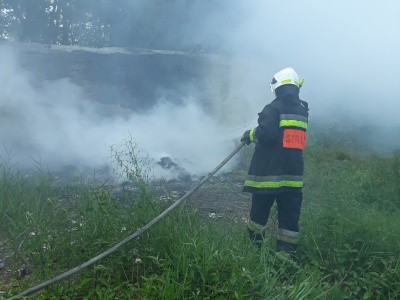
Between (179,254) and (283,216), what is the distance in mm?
1277

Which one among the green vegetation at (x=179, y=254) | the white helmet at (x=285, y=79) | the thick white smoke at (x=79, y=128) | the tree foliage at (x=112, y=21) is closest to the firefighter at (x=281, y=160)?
the white helmet at (x=285, y=79)

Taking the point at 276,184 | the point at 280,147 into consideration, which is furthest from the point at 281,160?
the point at 276,184

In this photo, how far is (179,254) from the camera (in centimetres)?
323

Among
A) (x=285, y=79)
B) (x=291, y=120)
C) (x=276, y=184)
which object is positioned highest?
(x=285, y=79)

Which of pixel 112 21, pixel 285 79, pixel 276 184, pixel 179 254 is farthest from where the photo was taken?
pixel 112 21

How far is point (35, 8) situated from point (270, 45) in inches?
182

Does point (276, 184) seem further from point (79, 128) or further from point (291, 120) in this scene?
point (79, 128)

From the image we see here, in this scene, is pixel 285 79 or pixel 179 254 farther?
pixel 285 79

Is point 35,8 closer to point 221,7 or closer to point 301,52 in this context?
point 221,7

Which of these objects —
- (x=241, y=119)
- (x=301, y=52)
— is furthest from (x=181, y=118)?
(x=301, y=52)

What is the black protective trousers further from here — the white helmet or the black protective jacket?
the white helmet

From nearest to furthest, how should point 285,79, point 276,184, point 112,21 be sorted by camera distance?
point 276,184 < point 285,79 < point 112,21

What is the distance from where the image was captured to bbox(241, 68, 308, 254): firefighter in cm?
410

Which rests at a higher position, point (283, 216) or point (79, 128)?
point (79, 128)
